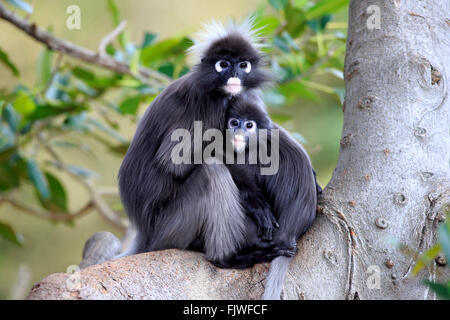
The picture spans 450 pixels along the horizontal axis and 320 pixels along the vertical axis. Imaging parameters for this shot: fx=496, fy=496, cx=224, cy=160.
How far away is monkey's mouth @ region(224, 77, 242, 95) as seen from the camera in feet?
8.79

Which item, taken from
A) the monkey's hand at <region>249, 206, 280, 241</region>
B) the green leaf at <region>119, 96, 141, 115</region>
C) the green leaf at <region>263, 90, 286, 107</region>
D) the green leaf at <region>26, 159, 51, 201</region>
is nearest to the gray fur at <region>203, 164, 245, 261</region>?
the monkey's hand at <region>249, 206, 280, 241</region>

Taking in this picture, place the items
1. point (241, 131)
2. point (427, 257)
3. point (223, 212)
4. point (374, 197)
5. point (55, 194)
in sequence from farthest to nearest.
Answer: point (55, 194), point (241, 131), point (223, 212), point (374, 197), point (427, 257)

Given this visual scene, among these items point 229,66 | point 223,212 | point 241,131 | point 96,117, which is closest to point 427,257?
point 223,212

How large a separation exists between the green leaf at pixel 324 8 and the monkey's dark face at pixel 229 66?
1297 millimetres

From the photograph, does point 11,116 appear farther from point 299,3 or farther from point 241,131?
point 299,3

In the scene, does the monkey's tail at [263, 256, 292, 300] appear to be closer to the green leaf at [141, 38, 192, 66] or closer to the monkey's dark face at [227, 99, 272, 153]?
the monkey's dark face at [227, 99, 272, 153]

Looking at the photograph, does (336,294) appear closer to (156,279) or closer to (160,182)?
(156,279)

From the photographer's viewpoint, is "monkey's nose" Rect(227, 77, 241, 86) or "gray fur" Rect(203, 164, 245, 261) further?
"monkey's nose" Rect(227, 77, 241, 86)

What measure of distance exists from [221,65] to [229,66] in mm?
47

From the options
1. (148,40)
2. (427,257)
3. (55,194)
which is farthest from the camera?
(55,194)

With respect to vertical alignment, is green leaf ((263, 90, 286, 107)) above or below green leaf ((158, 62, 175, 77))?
below

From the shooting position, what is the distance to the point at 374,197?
2.14m

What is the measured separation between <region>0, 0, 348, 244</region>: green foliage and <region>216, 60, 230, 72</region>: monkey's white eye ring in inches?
44.8

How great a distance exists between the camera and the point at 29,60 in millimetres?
8023
